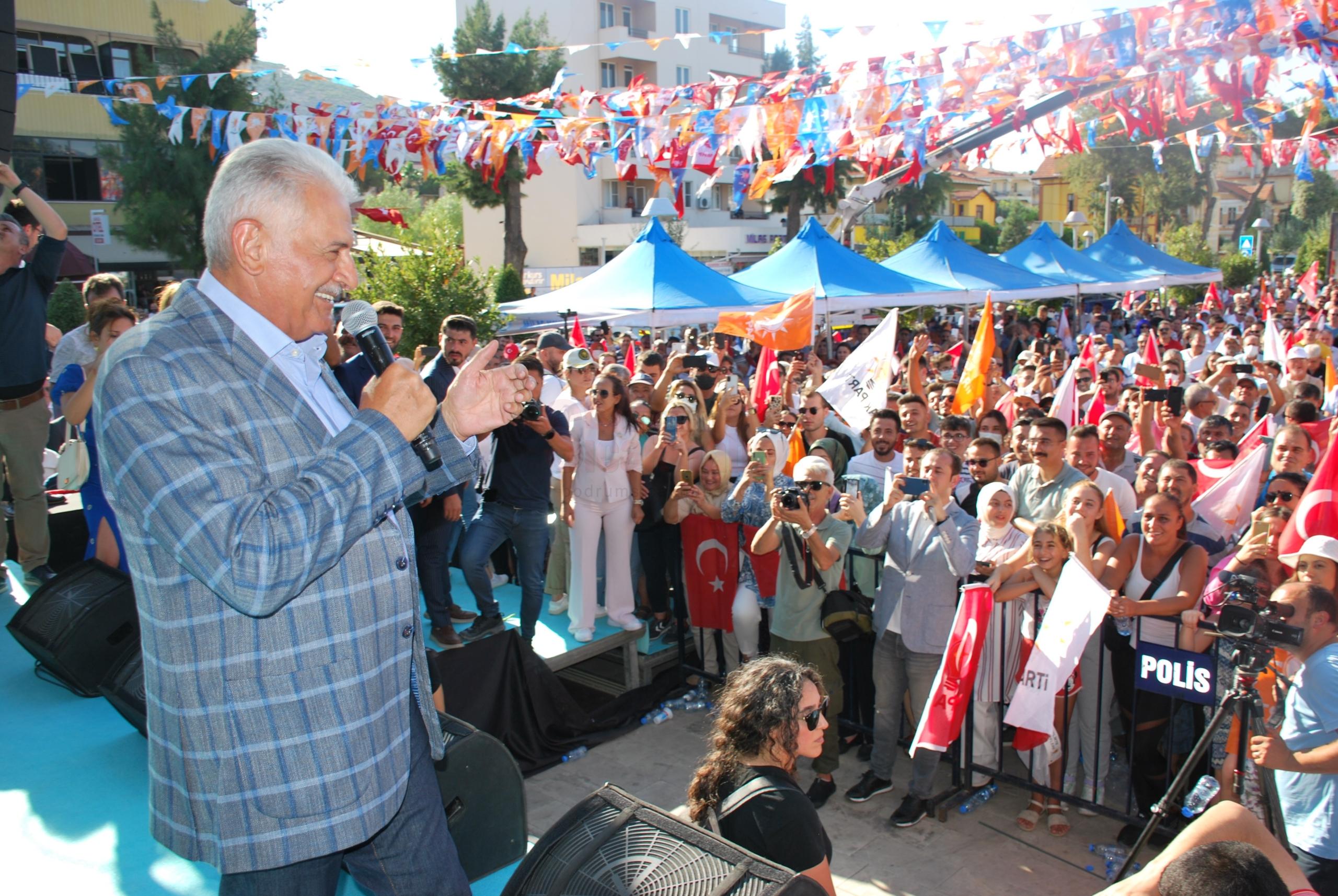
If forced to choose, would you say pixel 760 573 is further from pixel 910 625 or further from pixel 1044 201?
pixel 1044 201

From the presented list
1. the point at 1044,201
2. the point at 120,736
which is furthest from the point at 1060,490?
the point at 1044,201

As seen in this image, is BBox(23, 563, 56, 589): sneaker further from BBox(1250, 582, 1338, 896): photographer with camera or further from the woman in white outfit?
BBox(1250, 582, 1338, 896): photographer with camera

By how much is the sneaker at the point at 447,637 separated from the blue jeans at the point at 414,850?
393 cm

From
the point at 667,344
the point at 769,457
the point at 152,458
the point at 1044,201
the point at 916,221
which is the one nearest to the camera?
the point at 152,458

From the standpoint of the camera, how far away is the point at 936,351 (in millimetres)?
18406

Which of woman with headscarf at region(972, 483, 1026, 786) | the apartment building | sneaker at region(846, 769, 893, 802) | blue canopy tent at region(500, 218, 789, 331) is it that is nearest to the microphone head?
woman with headscarf at region(972, 483, 1026, 786)

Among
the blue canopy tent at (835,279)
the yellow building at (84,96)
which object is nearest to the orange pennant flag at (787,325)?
the blue canopy tent at (835,279)

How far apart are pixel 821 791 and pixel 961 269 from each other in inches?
546

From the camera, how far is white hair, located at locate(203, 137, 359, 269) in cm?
147

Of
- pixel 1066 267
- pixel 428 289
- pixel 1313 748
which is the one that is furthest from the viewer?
pixel 1066 267

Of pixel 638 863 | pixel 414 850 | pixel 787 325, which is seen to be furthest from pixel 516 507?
pixel 787 325

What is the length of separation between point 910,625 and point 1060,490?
137cm

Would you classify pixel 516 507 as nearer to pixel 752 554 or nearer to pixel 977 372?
pixel 752 554

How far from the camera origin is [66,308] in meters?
15.4
